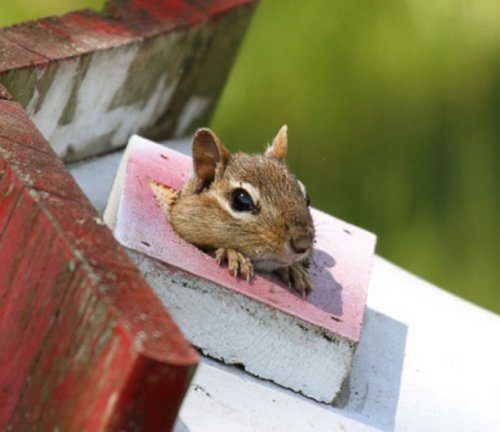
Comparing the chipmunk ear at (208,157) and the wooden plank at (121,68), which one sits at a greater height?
the chipmunk ear at (208,157)

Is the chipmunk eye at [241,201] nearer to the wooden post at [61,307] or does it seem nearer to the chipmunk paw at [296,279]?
the chipmunk paw at [296,279]

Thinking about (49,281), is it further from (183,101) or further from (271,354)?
(183,101)

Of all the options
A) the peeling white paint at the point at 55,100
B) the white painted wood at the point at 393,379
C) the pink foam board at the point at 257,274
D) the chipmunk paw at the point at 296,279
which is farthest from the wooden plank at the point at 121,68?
the chipmunk paw at the point at 296,279

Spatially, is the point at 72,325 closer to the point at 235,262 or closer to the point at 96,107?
the point at 235,262

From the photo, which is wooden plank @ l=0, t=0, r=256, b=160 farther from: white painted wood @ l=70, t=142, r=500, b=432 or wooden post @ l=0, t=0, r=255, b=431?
white painted wood @ l=70, t=142, r=500, b=432

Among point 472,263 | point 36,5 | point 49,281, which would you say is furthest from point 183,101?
point 49,281

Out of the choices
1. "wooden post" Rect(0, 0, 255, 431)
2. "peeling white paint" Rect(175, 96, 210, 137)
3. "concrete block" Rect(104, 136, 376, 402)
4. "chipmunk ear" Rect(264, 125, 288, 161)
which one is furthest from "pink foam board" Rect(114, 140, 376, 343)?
"peeling white paint" Rect(175, 96, 210, 137)
